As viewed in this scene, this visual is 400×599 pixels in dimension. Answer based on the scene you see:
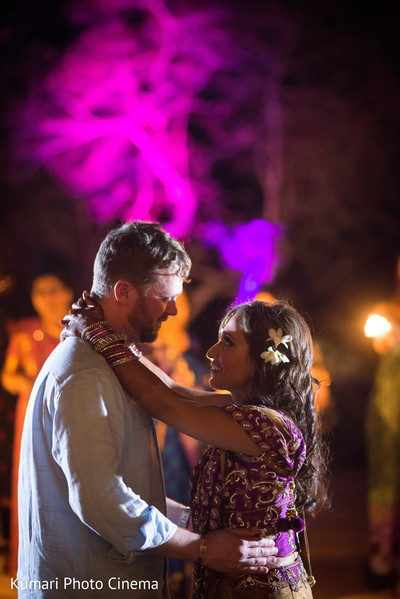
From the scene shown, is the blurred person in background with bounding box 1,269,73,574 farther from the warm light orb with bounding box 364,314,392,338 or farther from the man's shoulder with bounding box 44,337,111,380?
the man's shoulder with bounding box 44,337,111,380

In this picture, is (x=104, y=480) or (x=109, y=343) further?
(x=109, y=343)

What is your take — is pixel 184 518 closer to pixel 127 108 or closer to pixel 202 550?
pixel 202 550

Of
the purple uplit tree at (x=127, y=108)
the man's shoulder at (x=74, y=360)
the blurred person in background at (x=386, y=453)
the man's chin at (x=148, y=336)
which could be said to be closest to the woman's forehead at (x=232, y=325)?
the man's chin at (x=148, y=336)

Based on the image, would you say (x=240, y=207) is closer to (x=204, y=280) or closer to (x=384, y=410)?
(x=204, y=280)

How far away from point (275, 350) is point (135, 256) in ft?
1.94

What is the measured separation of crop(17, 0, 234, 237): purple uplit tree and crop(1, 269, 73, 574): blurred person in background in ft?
7.24

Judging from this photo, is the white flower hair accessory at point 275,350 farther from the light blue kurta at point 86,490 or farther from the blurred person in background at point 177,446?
the blurred person in background at point 177,446

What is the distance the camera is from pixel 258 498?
182cm

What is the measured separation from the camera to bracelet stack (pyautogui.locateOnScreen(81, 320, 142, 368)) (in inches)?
71.2

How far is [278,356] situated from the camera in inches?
77.8

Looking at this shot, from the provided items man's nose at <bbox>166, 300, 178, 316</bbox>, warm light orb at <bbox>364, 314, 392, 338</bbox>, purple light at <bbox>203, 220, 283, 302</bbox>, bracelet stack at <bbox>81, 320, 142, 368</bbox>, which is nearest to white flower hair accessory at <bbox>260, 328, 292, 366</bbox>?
man's nose at <bbox>166, 300, 178, 316</bbox>

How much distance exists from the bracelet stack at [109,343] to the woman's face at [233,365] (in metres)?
0.32

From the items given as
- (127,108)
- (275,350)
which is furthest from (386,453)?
(127,108)

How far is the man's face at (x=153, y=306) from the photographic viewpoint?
6.43ft
